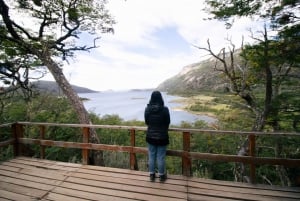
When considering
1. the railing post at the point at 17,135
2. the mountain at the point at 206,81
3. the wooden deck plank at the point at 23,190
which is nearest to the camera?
the wooden deck plank at the point at 23,190

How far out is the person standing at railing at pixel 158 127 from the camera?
14.9 ft

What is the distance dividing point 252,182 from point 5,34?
29.1 feet

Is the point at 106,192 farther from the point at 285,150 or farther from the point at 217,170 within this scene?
the point at 217,170

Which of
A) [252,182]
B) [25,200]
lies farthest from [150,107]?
[25,200]

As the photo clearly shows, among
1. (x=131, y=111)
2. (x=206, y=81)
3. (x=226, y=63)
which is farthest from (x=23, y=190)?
(x=131, y=111)

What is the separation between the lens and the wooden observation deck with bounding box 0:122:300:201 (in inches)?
157

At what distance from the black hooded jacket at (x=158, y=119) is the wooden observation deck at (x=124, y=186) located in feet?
1.60

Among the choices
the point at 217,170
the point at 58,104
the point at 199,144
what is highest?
the point at 58,104

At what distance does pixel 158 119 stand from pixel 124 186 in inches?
52.1

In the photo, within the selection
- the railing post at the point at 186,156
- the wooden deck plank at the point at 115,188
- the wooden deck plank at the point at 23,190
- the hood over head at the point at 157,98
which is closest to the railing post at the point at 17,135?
the wooden deck plank at the point at 115,188

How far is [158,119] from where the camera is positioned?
456 centimetres

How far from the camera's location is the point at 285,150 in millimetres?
10461

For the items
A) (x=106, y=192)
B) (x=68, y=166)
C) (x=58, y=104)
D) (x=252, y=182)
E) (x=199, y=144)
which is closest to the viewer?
(x=106, y=192)

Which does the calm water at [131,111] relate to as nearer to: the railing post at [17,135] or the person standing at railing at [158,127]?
the railing post at [17,135]
